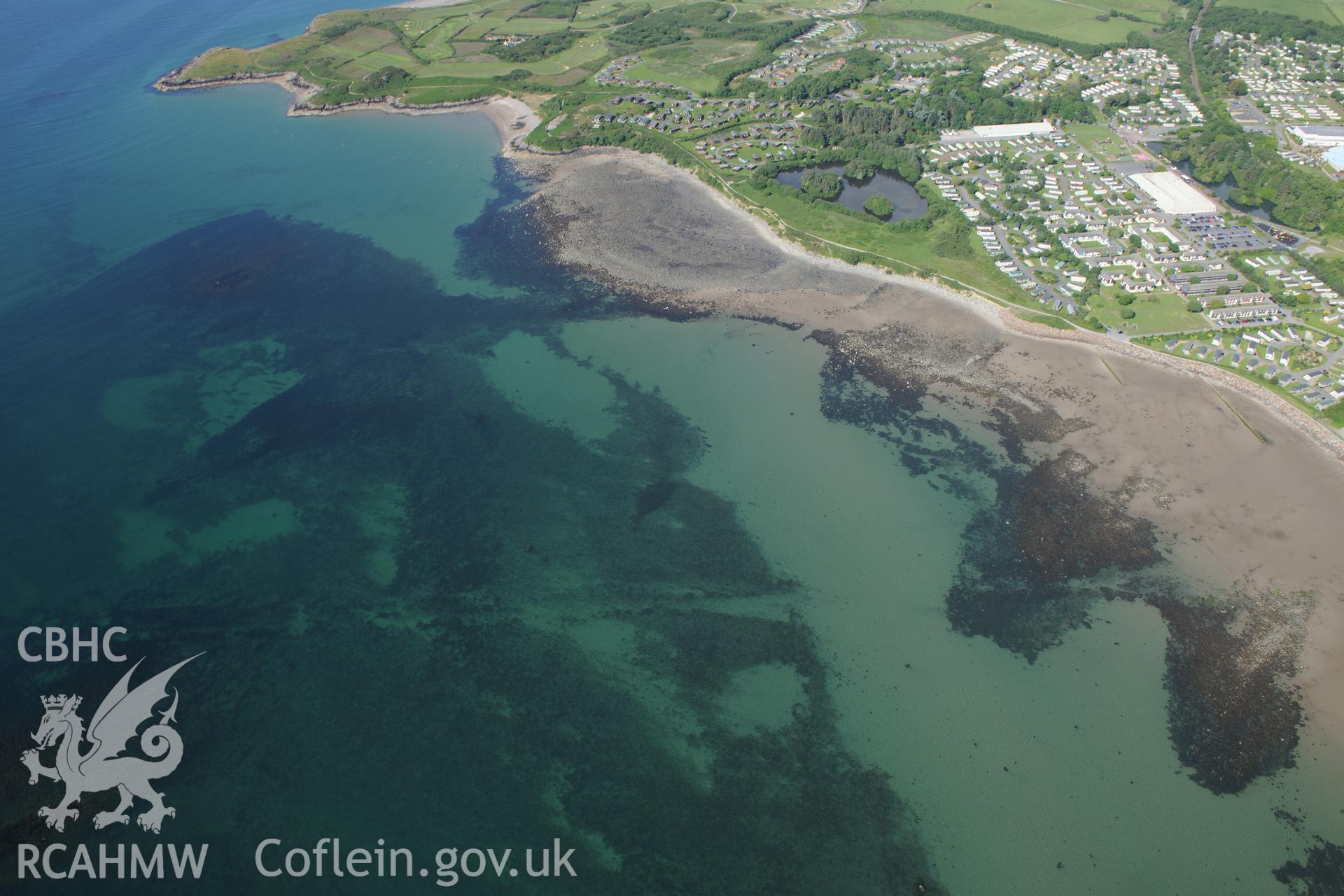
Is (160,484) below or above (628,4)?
below

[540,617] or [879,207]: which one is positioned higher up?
[879,207]

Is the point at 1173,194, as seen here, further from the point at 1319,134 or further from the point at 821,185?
the point at 821,185

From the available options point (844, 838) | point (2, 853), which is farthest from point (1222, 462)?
point (2, 853)

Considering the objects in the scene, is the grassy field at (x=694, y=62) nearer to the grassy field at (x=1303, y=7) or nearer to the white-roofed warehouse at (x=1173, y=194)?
the white-roofed warehouse at (x=1173, y=194)

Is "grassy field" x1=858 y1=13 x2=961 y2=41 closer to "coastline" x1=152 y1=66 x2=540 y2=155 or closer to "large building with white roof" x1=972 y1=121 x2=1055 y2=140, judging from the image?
"large building with white roof" x1=972 y1=121 x2=1055 y2=140

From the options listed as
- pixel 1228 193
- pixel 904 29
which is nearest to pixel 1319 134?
pixel 1228 193

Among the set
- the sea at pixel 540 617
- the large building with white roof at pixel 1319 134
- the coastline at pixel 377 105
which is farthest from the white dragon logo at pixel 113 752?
the large building with white roof at pixel 1319 134

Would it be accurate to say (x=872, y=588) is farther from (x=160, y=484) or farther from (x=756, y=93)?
(x=756, y=93)
